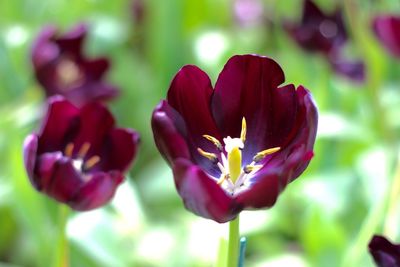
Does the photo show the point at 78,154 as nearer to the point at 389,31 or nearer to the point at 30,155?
the point at 30,155

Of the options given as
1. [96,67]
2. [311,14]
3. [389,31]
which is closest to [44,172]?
[96,67]

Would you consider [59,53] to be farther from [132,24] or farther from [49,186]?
[132,24]

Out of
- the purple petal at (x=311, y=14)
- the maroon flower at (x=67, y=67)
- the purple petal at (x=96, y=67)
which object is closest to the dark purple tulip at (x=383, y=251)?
the maroon flower at (x=67, y=67)

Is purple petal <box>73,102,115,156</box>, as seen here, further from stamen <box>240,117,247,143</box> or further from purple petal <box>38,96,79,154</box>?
stamen <box>240,117,247,143</box>

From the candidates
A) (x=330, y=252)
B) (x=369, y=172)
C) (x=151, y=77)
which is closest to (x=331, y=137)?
(x=369, y=172)

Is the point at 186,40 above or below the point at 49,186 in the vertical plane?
below

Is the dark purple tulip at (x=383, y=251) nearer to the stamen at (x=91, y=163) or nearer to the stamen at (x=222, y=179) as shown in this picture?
the stamen at (x=222, y=179)

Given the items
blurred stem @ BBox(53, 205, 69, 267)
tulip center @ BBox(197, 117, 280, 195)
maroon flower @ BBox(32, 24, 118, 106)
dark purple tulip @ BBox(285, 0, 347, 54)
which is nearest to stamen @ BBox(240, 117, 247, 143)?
tulip center @ BBox(197, 117, 280, 195)
